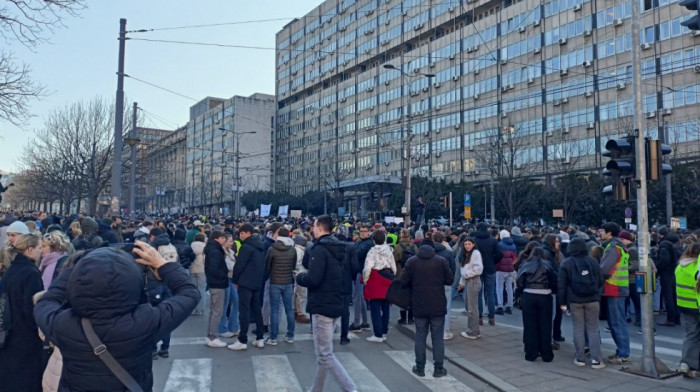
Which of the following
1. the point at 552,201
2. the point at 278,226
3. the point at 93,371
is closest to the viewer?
the point at 93,371

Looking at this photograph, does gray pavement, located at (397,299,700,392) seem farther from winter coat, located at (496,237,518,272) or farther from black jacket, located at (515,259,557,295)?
winter coat, located at (496,237,518,272)

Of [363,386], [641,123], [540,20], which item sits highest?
[540,20]

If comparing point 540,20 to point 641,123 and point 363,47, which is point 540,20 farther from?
point 641,123

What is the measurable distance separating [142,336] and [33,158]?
39.5m

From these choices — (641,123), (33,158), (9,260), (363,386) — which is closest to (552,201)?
(641,123)

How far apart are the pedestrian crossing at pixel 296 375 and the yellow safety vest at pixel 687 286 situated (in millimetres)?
3193

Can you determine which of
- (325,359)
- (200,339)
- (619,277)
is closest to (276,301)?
(200,339)

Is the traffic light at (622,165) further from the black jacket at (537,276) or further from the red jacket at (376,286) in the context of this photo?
the red jacket at (376,286)

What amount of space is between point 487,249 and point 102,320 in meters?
8.03

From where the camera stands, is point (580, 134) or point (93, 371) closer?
point (93, 371)

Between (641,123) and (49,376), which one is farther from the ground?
(641,123)

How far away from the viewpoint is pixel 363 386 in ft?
20.0

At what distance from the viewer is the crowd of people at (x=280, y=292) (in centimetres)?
269

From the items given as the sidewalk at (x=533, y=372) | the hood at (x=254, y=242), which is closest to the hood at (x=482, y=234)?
the sidewalk at (x=533, y=372)
